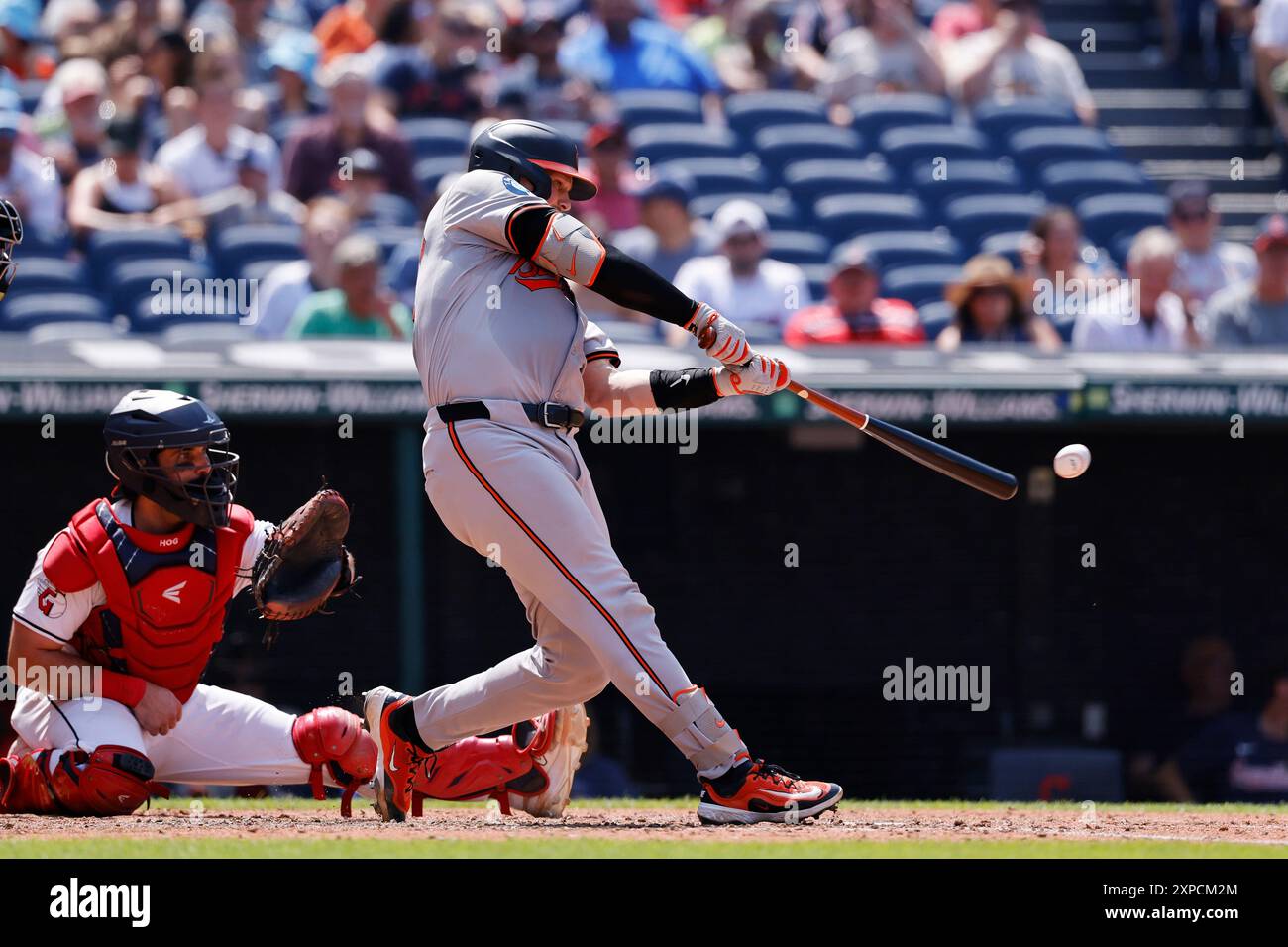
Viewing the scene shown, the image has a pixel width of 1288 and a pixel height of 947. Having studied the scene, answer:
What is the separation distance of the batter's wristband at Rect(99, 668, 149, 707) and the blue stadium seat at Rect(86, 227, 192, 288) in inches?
170

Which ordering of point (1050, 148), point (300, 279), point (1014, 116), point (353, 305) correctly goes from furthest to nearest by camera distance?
point (1014, 116)
point (1050, 148)
point (300, 279)
point (353, 305)

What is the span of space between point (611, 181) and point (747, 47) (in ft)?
7.01

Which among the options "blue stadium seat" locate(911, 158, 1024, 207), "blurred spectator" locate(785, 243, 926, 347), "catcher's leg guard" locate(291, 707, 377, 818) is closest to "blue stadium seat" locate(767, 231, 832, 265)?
"blue stadium seat" locate(911, 158, 1024, 207)

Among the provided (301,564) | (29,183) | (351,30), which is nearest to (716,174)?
(351,30)

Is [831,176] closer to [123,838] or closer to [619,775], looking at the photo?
[619,775]

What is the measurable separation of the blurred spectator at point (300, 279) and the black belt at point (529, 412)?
3.92m

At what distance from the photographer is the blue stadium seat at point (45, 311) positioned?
8.96 metres

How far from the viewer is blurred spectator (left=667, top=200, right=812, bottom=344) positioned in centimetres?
909

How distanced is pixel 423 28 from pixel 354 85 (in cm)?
Answer: 122

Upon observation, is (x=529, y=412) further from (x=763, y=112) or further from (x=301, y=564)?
(x=763, y=112)

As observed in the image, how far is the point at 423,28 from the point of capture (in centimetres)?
1080

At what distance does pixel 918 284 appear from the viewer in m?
9.84

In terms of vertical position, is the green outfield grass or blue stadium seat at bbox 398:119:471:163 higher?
blue stadium seat at bbox 398:119:471:163

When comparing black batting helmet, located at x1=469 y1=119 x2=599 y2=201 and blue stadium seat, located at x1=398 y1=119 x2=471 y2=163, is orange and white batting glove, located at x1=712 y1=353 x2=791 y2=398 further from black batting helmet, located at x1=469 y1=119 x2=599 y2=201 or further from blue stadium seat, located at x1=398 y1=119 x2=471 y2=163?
blue stadium seat, located at x1=398 y1=119 x2=471 y2=163
